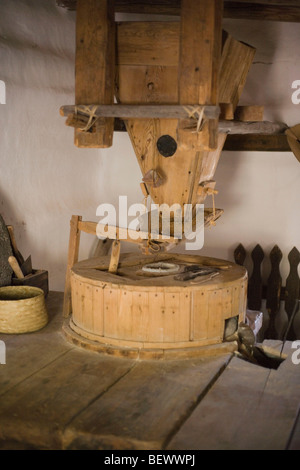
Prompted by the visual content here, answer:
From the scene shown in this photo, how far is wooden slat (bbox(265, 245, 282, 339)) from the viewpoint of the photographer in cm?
608

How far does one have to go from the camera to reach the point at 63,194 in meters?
5.91

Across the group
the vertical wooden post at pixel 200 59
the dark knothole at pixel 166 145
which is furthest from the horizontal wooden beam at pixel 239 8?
the dark knothole at pixel 166 145

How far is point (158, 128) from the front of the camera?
154 inches

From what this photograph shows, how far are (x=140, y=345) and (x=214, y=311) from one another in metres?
0.62

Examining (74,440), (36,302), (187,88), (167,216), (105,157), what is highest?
(187,88)

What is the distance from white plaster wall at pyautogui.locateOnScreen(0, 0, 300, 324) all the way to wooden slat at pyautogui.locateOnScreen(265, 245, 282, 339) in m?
0.14

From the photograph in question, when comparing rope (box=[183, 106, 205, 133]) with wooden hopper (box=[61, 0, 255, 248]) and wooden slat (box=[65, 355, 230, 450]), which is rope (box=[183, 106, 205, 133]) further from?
wooden slat (box=[65, 355, 230, 450])

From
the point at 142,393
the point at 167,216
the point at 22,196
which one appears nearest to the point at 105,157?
the point at 22,196

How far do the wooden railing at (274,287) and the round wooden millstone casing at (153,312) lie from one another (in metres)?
2.21

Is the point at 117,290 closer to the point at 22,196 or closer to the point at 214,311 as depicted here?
the point at 214,311

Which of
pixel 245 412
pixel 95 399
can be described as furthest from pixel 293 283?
pixel 95 399

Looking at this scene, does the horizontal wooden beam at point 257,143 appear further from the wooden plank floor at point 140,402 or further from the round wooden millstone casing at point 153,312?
the wooden plank floor at point 140,402

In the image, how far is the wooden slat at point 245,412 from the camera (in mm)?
2672

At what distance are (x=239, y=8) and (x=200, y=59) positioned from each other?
2.46 meters
